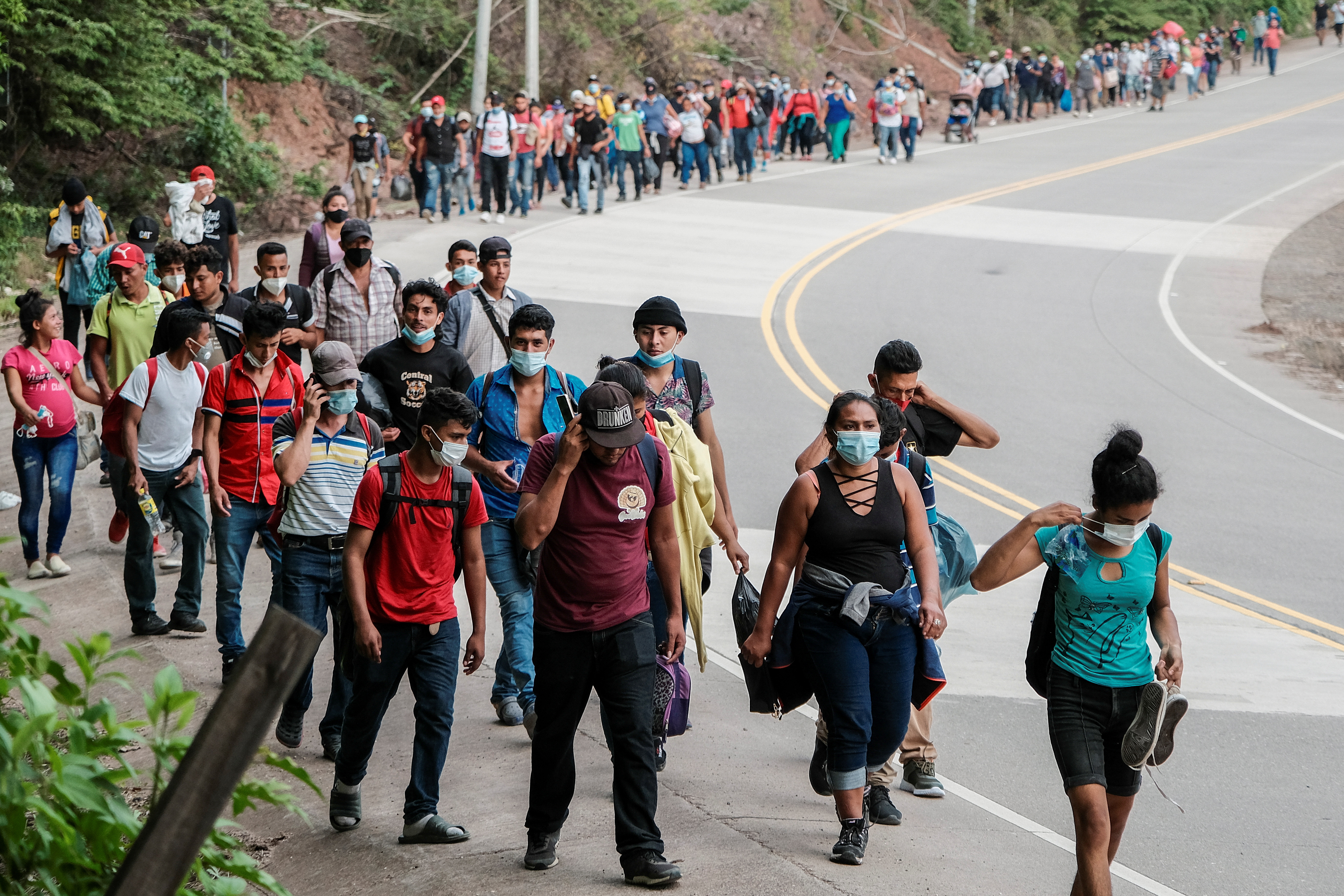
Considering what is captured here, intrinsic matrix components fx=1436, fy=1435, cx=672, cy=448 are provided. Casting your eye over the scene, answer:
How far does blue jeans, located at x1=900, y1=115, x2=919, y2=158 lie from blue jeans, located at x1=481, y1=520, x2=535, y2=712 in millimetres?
28392

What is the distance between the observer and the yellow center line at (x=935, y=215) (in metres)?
10.1

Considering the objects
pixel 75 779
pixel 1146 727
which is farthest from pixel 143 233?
pixel 75 779

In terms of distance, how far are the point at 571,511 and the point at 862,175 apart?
27.6m

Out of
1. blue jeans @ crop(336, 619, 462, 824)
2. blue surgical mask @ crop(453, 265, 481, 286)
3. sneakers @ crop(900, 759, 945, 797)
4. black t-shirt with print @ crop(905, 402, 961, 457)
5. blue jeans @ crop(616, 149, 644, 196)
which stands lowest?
sneakers @ crop(900, 759, 945, 797)

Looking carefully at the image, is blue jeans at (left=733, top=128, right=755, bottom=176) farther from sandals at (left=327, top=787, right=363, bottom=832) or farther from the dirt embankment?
sandals at (left=327, top=787, right=363, bottom=832)

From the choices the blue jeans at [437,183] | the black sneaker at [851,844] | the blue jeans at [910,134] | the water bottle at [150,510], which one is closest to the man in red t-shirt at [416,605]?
the black sneaker at [851,844]

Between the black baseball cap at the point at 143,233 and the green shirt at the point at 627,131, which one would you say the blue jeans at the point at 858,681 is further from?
the green shirt at the point at 627,131

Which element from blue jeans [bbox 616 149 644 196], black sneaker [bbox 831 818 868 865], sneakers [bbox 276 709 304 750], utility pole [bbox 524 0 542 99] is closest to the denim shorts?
black sneaker [bbox 831 818 868 865]

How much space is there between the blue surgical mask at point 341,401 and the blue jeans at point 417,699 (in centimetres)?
137

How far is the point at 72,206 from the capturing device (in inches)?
522

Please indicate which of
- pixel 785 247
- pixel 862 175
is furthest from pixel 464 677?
pixel 862 175

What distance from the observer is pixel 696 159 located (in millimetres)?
29297

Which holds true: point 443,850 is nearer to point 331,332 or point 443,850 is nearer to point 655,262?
point 331,332

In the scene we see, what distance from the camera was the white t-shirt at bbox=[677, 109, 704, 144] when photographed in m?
28.2
